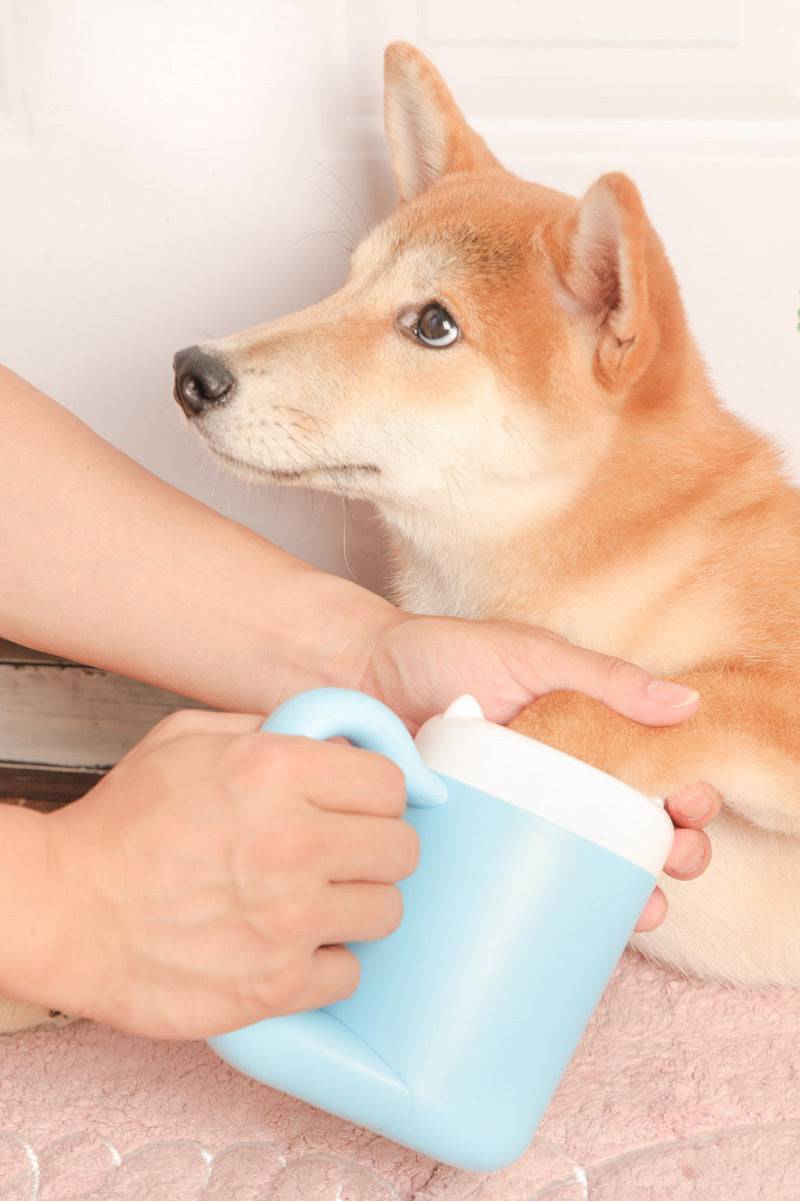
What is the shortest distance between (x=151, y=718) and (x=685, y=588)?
81 centimetres

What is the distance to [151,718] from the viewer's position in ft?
5.33

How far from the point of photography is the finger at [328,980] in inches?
26.6

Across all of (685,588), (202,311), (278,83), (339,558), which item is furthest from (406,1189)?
(278,83)

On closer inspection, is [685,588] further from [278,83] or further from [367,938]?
[278,83]

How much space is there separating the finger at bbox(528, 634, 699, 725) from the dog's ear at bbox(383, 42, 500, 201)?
22.4 inches

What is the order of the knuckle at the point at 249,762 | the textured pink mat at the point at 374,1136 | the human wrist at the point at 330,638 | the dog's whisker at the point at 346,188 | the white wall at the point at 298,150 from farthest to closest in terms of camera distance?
1. the dog's whisker at the point at 346,188
2. the white wall at the point at 298,150
3. the human wrist at the point at 330,638
4. the textured pink mat at the point at 374,1136
5. the knuckle at the point at 249,762

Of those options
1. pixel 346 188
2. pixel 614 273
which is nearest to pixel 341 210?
pixel 346 188

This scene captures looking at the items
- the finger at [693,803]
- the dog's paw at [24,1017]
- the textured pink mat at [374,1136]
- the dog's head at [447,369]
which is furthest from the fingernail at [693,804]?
the dog's paw at [24,1017]

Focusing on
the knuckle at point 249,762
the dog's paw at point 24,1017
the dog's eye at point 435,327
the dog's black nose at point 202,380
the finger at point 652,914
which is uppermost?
the dog's eye at point 435,327

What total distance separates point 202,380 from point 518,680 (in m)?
0.40

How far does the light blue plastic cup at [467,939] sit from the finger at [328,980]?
0.02 m

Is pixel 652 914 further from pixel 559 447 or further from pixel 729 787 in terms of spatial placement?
pixel 559 447

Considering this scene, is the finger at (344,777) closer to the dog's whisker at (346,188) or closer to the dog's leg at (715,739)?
the dog's leg at (715,739)

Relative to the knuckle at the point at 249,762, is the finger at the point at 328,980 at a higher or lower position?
lower
